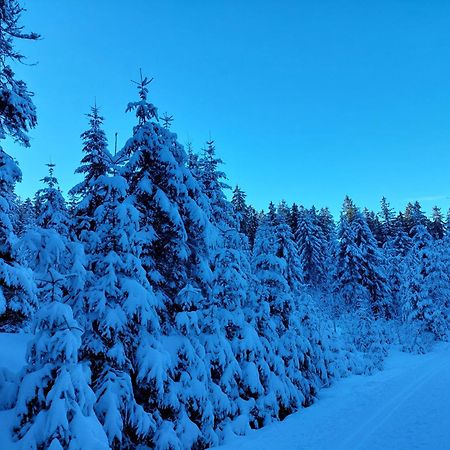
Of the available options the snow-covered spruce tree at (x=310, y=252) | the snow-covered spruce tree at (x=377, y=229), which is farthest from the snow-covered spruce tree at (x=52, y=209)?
the snow-covered spruce tree at (x=377, y=229)

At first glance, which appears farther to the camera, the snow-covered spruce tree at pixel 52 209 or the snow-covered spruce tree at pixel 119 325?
the snow-covered spruce tree at pixel 52 209

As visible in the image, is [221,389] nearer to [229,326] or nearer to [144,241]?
[229,326]

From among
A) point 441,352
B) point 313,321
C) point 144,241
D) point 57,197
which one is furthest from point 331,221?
point 144,241

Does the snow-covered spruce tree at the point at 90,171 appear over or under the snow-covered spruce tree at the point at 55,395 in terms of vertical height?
over

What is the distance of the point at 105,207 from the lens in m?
11.2

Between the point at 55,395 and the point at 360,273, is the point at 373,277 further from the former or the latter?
the point at 55,395

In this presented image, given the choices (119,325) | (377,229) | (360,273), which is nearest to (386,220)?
(377,229)

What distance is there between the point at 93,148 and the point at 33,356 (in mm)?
10627

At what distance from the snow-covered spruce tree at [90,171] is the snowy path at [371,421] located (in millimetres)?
8582

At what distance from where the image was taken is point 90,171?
51.6 ft

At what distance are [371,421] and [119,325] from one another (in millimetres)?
9218

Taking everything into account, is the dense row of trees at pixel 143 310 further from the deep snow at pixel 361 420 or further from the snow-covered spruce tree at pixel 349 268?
the snow-covered spruce tree at pixel 349 268

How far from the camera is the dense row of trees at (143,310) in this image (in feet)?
24.8

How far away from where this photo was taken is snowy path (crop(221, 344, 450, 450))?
425 inches
